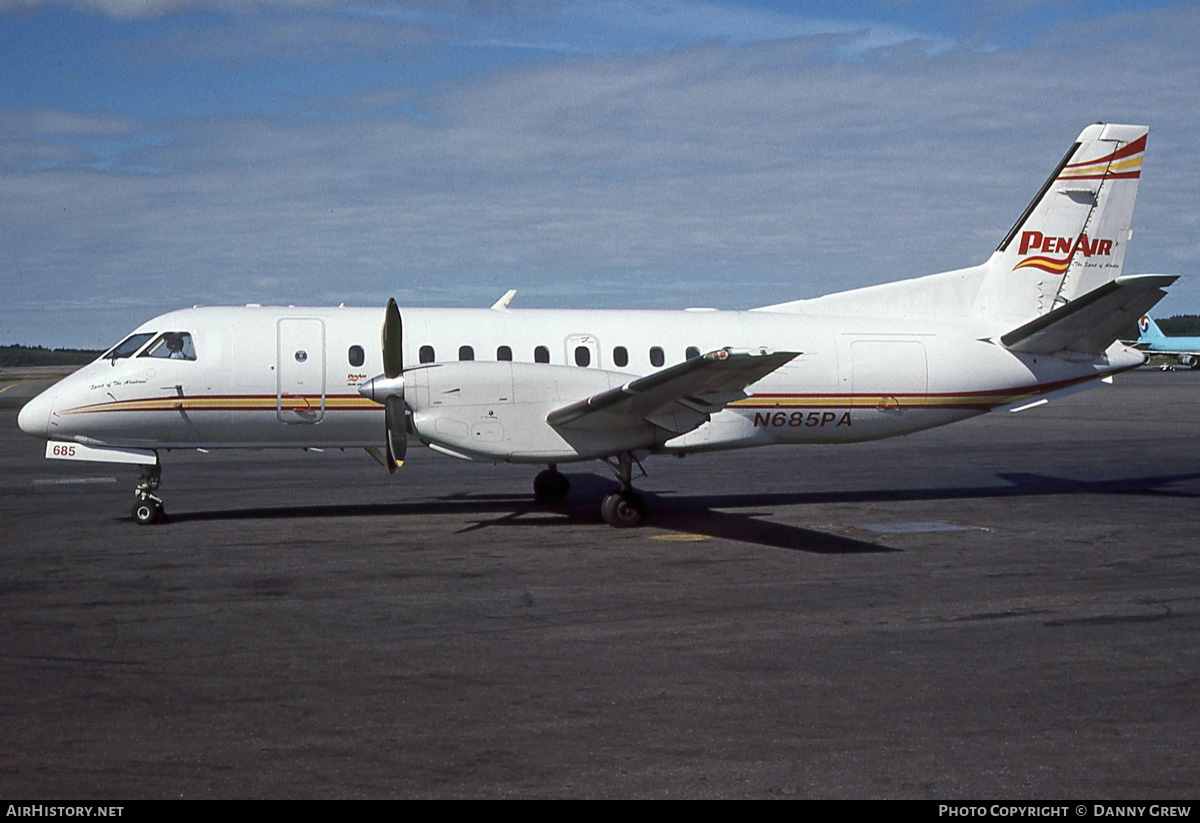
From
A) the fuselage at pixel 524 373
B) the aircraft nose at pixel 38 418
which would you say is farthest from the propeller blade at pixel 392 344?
the aircraft nose at pixel 38 418

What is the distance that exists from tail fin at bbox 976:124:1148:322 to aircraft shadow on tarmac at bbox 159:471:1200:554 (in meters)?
3.46

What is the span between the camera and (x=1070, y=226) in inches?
744

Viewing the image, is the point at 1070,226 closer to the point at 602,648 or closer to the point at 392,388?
the point at 392,388

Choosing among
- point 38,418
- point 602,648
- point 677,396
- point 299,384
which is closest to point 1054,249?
point 677,396

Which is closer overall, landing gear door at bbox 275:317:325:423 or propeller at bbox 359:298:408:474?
propeller at bbox 359:298:408:474

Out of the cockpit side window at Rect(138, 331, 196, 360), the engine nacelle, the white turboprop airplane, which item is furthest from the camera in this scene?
the cockpit side window at Rect(138, 331, 196, 360)

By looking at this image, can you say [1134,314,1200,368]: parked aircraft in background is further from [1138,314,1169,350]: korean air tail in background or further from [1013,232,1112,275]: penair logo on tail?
[1013,232,1112,275]: penair logo on tail

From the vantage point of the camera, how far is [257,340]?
1662cm

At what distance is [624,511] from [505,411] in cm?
228

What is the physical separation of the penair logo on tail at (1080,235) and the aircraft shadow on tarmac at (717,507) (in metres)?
4.03

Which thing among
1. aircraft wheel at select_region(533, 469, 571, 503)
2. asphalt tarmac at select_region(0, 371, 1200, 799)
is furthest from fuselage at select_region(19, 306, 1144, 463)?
aircraft wheel at select_region(533, 469, 571, 503)

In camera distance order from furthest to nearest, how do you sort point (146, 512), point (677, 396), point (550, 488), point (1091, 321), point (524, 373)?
point (550, 488) → point (1091, 321) → point (146, 512) → point (524, 373) → point (677, 396)

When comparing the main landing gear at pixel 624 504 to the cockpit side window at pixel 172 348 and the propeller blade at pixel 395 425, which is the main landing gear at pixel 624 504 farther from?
the cockpit side window at pixel 172 348

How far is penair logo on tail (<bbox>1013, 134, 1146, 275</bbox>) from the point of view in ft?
61.8
